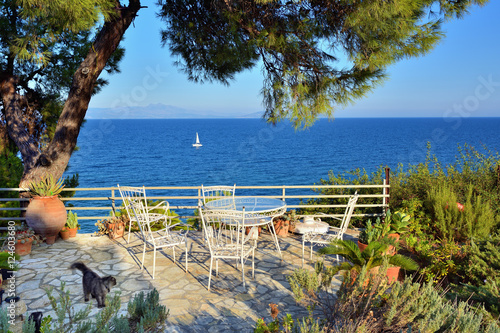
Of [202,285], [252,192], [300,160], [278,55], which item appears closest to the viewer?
[202,285]

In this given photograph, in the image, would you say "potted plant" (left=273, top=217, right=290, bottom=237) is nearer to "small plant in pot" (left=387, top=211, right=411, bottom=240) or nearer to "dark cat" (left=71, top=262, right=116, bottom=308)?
"small plant in pot" (left=387, top=211, right=411, bottom=240)

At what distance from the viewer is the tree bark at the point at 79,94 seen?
20.3ft

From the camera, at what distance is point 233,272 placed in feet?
16.1

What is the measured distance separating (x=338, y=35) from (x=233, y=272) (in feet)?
11.6

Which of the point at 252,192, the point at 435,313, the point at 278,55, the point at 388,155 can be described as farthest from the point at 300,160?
the point at 435,313

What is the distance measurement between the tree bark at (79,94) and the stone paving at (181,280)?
1.35 meters

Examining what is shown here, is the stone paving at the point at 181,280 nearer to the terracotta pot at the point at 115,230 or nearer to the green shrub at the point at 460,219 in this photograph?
the terracotta pot at the point at 115,230

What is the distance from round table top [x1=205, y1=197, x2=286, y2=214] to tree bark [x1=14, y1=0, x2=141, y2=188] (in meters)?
2.90

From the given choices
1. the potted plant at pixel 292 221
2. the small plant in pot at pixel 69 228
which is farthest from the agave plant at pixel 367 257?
the small plant in pot at pixel 69 228

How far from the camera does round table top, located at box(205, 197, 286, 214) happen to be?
511 cm

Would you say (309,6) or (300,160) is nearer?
(309,6)

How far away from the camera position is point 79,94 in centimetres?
632

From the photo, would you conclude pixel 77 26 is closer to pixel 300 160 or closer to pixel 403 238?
pixel 403 238

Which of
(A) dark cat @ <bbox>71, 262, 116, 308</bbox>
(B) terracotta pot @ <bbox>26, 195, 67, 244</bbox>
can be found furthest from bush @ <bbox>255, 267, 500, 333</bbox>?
(B) terracotta pot @ <bbox>26, 195, 67, 244</bbox>
